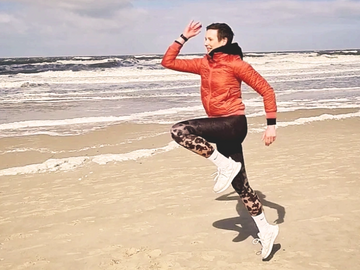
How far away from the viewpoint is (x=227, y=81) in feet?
11.1

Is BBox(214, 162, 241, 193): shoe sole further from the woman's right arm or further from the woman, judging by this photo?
the woman's right arm

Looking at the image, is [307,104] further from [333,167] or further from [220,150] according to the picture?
[220,150]

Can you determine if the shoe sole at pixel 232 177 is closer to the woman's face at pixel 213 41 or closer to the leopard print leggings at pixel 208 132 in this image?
the leopard print leggings at pixel 208 132

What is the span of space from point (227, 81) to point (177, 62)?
496 millimetres

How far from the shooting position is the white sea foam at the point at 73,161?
7.33m

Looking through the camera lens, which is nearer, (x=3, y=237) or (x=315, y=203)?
(x=3, y=237)

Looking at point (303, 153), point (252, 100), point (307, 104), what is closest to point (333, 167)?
point (303, 153)

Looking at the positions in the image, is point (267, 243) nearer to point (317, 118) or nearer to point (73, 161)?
point (73, 161)

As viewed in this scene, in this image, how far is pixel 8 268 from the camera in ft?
12.6

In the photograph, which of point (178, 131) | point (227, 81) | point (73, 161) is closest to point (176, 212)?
point (178, 131)

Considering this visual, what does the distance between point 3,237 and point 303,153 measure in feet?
17.4

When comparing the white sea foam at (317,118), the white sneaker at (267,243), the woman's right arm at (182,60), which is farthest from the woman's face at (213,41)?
the white sea foam at (317,118)

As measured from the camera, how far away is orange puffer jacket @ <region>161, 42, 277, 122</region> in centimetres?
334

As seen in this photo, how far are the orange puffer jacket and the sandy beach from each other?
1.35 meters
